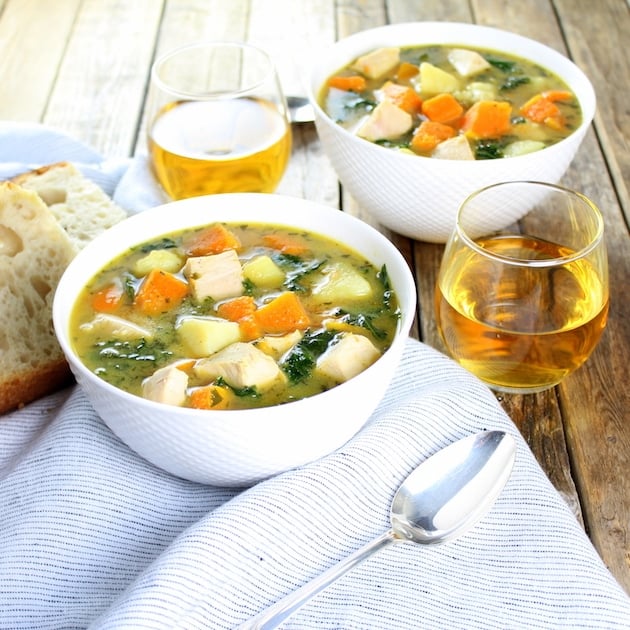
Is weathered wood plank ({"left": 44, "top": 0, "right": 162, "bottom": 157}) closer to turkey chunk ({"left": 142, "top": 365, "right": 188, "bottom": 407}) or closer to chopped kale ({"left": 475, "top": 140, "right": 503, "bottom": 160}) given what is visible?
chopped kale ({"left": 475, "top": 140, "right": 503, "bottom": 160})

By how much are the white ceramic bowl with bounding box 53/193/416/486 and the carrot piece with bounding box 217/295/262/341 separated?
0.28 metres

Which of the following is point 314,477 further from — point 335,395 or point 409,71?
point 409,71

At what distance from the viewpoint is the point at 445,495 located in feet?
6.81

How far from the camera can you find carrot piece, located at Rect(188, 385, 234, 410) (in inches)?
78.4

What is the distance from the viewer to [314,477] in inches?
81.5

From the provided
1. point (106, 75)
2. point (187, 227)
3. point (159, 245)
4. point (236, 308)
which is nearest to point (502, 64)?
point (187, 227)

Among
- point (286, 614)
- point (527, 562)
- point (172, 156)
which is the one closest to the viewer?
point (286, 614)

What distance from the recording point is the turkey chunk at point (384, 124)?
290 cm

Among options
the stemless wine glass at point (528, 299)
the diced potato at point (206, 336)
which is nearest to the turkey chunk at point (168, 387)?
the diced potato at point (206, 336)

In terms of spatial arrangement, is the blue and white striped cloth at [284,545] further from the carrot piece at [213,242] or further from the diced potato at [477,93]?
the diced potato at [477,93]

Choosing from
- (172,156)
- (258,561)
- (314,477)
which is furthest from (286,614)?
(172,156)

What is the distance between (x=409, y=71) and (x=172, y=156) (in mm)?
833

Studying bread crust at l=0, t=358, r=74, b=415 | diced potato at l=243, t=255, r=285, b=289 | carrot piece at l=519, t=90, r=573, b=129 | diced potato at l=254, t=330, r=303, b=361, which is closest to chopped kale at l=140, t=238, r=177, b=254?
diced potato at l=243, t=255, r=285, b=289

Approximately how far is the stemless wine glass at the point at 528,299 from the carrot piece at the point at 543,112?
45cm
